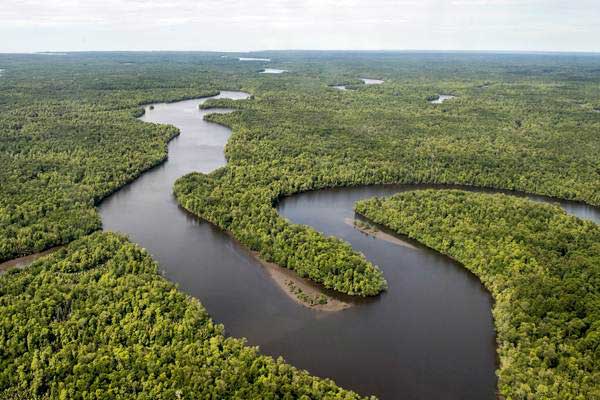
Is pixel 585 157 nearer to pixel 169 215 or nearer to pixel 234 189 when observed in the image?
pixel 234 189

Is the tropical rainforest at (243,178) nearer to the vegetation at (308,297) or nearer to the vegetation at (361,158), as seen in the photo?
the vegetation at (361,158)

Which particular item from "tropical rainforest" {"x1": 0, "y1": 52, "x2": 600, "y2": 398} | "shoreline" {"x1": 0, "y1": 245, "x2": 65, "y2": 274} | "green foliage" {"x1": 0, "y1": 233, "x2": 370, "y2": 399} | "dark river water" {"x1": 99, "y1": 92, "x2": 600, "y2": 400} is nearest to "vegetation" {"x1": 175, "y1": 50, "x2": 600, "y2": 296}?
"tropical rainforest" {"x1": 0, "y1": 52, "x2": 600, "y2": 398}

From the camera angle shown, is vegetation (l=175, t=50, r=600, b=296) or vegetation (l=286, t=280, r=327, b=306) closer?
vegetation (l=286, t=280, r=327, b=306)

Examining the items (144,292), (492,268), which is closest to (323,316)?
(144,292)

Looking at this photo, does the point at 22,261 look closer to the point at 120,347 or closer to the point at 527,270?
the point at 120,347

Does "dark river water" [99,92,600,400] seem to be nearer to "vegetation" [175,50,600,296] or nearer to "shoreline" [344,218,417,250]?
"shoreline" [344,218,417,250]

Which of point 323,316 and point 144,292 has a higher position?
point 144,292

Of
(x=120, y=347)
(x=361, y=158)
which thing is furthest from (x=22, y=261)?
(x=361, y=158)
